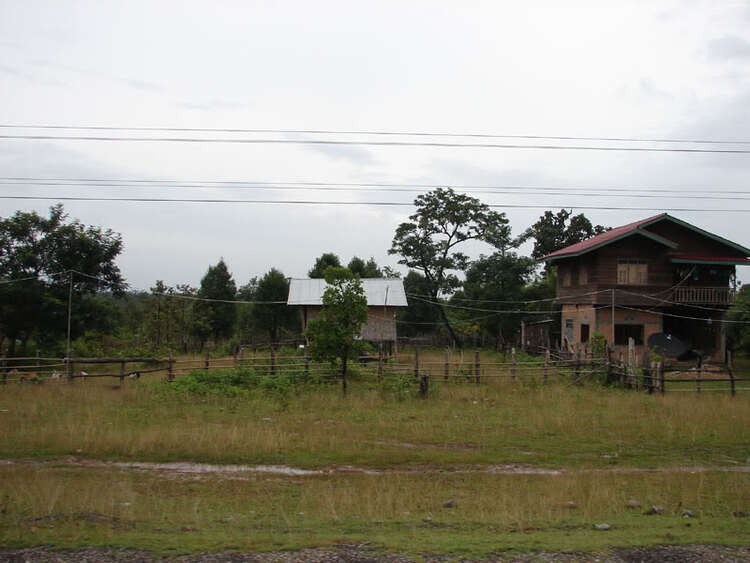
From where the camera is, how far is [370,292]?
37438 mm

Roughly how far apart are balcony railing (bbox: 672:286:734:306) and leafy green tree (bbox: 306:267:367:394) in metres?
19.1

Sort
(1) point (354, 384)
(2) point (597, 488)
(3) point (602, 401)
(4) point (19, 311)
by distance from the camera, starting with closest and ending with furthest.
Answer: (2) point (597, 488), (3) point (602, 401), (1) point (354, 384), (4) point (19, 311)

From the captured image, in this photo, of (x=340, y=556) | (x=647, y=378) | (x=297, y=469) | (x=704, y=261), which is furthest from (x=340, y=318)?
(x=704, y=261)

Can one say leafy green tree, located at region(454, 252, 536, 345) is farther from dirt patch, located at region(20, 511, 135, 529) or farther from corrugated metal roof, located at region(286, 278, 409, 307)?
dirt patch, located at region(20, 511, 135, 529)

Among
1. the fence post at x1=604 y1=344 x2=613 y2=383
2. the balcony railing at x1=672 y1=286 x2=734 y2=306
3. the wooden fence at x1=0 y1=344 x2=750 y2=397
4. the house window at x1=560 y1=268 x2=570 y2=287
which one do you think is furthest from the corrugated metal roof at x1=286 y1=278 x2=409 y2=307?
the balcony railing at x1=672 y1=286 x2=734 y2=306

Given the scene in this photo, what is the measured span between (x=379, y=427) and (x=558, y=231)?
40.2 m

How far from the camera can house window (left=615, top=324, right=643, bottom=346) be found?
32375 mm

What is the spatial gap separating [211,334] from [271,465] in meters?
38.9

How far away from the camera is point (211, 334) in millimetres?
49094

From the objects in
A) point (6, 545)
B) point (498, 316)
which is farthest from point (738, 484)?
point (498, 316)

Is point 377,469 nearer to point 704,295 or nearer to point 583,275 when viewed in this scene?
point 583,275

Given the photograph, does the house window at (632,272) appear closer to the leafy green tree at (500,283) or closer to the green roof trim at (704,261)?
the green roof trim at (704,261)

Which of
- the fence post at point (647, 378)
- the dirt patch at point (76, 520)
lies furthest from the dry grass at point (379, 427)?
the dirt patch at point (76, 520)

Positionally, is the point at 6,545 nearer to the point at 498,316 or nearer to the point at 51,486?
the point at 51,486
